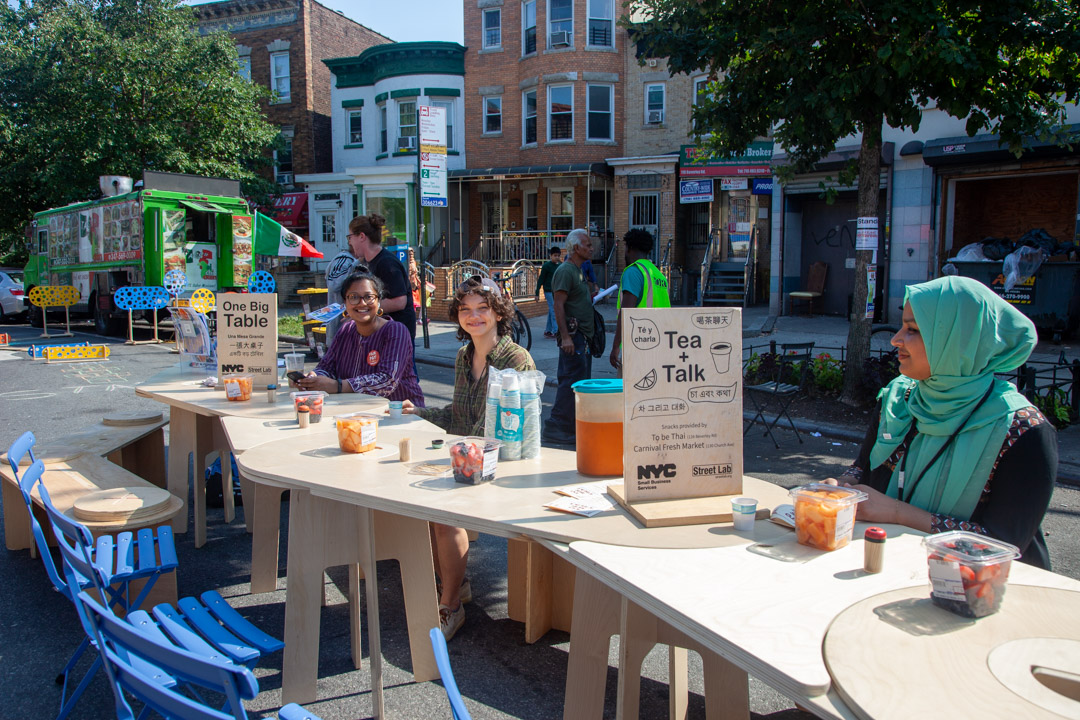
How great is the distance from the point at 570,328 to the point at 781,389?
2047mm

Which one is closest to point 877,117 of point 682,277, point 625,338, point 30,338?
point 625,338

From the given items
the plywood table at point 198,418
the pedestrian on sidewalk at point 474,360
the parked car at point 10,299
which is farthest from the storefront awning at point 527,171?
the pedestrian on sidewalk at point 474,360

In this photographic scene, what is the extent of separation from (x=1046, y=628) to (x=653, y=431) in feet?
3.66

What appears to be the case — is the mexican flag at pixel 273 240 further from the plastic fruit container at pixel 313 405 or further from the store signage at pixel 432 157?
the plastic fruit container at pixel 313 405

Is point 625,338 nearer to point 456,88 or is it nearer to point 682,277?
point 682,277

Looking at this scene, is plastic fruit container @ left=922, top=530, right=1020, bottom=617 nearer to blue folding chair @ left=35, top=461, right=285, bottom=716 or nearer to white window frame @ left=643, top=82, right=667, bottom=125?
blue folding chair @ left=35, top=461, right=285, bottom=716

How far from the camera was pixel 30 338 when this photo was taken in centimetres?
1591

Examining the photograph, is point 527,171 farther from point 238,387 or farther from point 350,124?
point 238,387

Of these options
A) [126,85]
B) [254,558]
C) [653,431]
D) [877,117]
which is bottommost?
[254,558]

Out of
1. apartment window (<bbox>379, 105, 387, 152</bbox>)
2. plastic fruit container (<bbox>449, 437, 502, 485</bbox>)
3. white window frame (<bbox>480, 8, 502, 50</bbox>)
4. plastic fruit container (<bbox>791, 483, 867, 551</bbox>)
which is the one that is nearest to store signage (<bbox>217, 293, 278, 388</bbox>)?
plastic fruit container (<bbox>449, 437, 502, 485</bbox>)

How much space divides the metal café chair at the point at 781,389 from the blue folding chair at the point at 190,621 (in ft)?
16.8

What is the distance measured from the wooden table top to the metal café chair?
4302 mm

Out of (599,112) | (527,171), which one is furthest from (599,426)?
(599,112)

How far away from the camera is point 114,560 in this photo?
3238 mm
